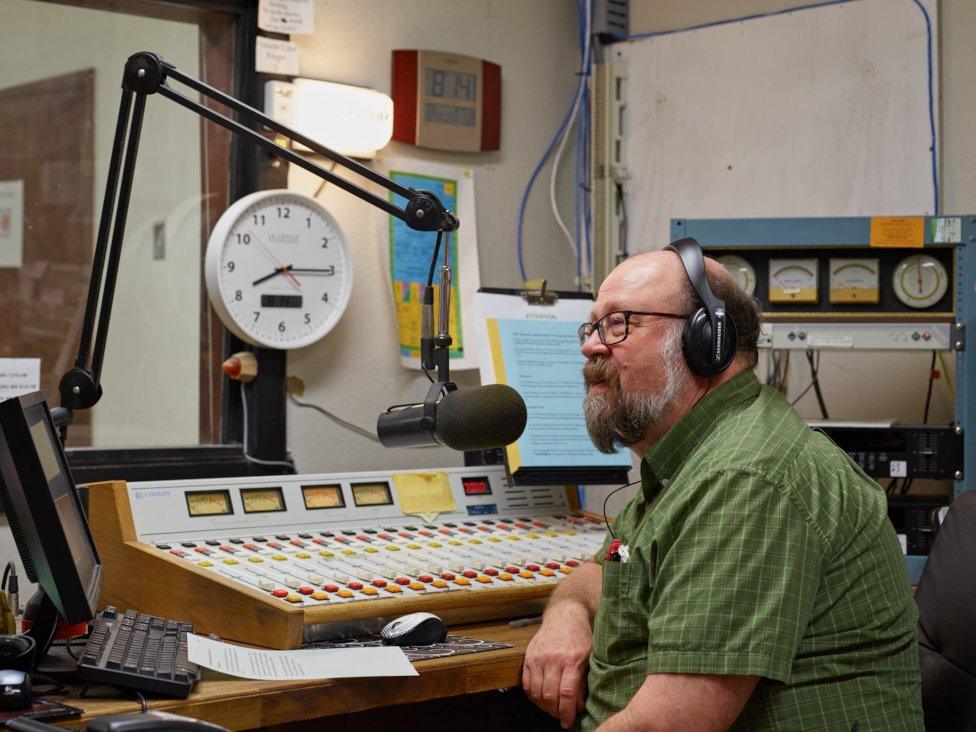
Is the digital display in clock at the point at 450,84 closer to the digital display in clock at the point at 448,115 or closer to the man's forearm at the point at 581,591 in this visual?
the digital display in clock at the point at 448,115

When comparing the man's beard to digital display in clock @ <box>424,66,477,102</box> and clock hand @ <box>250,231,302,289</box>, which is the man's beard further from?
digital display in clock @ <box>424,66,477,102</box>

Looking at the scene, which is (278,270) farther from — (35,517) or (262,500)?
→ (35,517)

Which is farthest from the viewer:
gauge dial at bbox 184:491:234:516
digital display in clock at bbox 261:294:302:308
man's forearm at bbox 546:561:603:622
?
digital display in clock at bbox 261:294:302:308

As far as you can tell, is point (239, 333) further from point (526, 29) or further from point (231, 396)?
point (526, 29)

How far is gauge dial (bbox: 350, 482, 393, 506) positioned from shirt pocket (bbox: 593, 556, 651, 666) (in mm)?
689

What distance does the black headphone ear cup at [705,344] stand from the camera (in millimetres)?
1522

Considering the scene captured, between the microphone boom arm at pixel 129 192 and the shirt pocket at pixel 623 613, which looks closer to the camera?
the shirt pocket at pixel 623 613

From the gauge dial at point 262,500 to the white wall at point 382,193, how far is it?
0.58 meters

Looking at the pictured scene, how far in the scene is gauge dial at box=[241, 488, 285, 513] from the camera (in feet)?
6.50

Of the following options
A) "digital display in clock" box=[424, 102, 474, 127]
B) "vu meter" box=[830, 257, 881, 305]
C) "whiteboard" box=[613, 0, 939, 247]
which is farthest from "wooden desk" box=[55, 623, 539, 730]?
"whiteboard" box=[613, 0, 939, 247]

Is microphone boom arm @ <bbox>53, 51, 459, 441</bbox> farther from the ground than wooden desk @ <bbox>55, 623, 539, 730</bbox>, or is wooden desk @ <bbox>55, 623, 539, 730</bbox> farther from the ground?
microphone boom arm @ <bbox>53, 51, 459, 441</bbox>

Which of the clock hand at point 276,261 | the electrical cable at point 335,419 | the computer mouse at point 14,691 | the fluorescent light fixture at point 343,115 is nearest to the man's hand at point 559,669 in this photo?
the computer mouse at point 14,691

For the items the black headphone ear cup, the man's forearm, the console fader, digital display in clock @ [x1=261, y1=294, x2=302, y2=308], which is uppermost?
Result: digital display in clock @ [x1=261, y1=294, x2=302, y2=308]

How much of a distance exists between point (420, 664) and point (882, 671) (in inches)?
23.4
